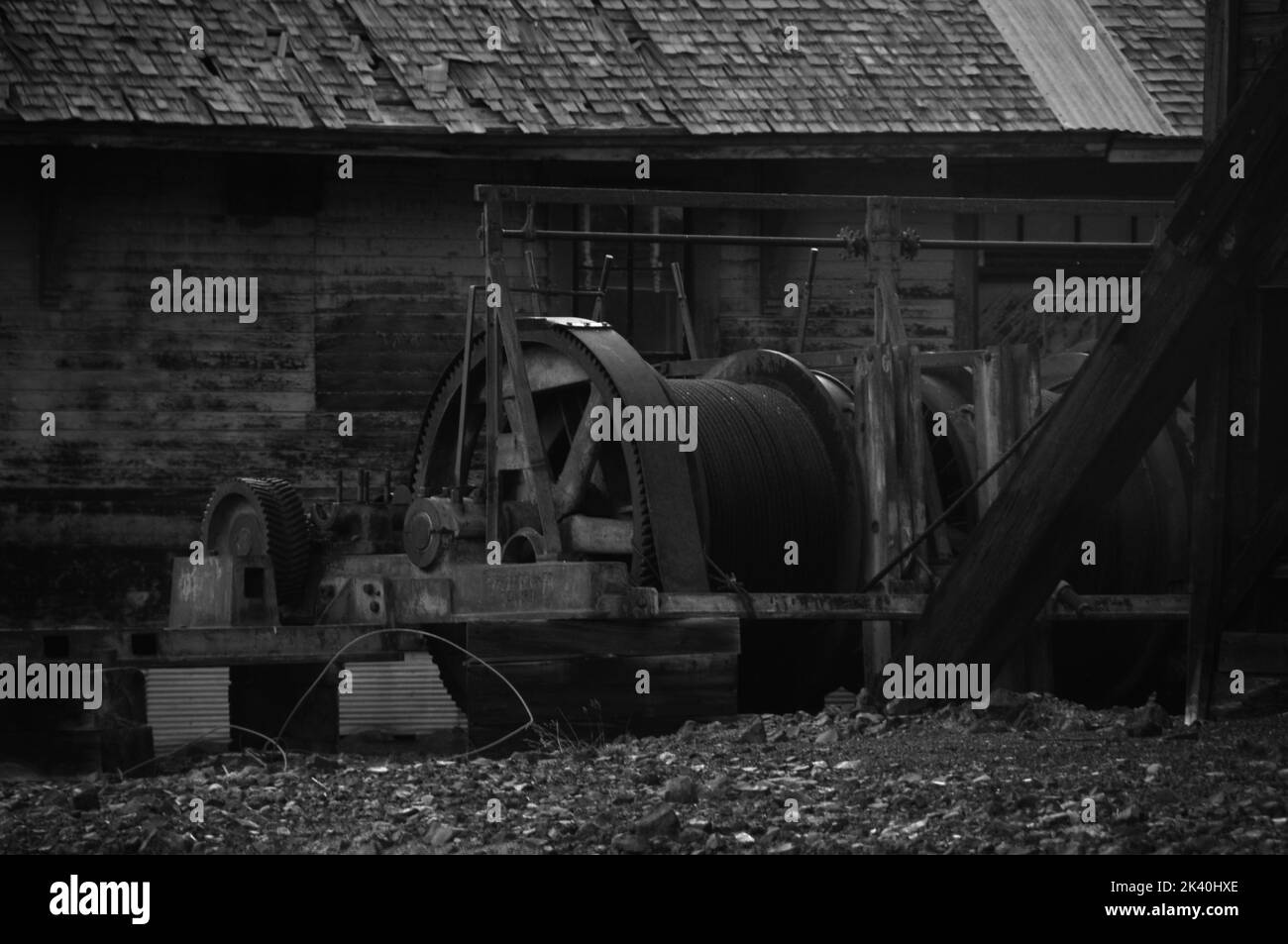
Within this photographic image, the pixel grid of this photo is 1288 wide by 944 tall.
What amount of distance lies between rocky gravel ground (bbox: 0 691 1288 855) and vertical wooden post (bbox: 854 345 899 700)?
62 centimetres

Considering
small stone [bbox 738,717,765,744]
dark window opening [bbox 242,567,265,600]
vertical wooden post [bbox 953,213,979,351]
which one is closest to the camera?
small stone [bbox 738,717,765,744]

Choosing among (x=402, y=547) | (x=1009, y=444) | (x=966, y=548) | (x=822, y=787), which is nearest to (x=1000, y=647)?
(x=966, y=548)

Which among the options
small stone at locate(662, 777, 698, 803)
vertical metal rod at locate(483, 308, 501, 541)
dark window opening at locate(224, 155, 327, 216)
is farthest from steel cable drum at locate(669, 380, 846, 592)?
dark window opening at locate(224, 155, 327, 216)

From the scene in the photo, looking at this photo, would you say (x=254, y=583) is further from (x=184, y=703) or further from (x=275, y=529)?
(x=184, y=703)

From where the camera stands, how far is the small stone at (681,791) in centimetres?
776

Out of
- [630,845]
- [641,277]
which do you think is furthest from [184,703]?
[630,845]

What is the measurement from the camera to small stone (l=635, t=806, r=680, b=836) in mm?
7051

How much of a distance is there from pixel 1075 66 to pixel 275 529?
8.38 metres

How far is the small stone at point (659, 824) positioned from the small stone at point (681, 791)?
61cm

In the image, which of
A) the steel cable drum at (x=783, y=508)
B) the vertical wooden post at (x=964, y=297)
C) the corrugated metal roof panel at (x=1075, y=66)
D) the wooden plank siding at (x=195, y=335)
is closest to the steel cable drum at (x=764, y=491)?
the steel cable drum at (x=783, y=508)

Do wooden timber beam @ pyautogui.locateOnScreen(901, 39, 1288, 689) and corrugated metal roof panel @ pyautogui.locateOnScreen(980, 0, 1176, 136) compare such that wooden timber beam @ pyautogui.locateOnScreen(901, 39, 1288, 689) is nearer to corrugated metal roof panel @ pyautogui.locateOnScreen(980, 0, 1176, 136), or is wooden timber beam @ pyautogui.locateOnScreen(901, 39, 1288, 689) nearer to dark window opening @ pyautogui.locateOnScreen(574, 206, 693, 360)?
dark window opening @ pyautogui.locateOnScreen(574, 206, 693, 360)

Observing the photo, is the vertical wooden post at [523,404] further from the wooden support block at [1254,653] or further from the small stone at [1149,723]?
the wooden support block at [1254,653]

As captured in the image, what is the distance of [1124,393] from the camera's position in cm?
902

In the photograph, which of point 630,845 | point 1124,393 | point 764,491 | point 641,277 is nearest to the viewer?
point 630,845
